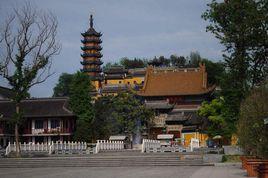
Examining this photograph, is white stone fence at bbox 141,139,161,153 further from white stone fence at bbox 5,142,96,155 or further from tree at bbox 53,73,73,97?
tree at bbox 53,73,73,97

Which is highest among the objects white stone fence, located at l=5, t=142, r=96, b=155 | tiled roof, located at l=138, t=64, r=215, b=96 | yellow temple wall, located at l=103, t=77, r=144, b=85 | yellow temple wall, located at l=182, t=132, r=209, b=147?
yellow temple wall, located at l=103, t=77, r=144, b=85

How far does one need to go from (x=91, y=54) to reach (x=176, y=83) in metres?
28.6

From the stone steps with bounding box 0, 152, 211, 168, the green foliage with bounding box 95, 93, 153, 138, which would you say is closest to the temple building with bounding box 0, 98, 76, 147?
the green foliage with bounding box 95, 93, 153, 138

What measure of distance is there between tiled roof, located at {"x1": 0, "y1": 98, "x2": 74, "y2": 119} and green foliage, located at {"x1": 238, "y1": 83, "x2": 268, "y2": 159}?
3386cm

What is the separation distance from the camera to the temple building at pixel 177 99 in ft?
175

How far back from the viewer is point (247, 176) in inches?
703

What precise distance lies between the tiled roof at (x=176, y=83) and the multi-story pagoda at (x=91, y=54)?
24.0 metres

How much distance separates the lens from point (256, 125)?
63.8 feet

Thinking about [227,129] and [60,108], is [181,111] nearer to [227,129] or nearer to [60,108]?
[60,108]

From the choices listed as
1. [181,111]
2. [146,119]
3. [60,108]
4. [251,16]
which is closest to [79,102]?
[60,108]

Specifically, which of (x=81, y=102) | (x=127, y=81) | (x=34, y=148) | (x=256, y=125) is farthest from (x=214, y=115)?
(x=127, y=81)

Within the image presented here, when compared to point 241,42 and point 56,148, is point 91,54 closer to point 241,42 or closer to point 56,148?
point 56,148

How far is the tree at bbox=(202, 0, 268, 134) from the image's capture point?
2830 cm

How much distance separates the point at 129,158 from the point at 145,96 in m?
31.2
